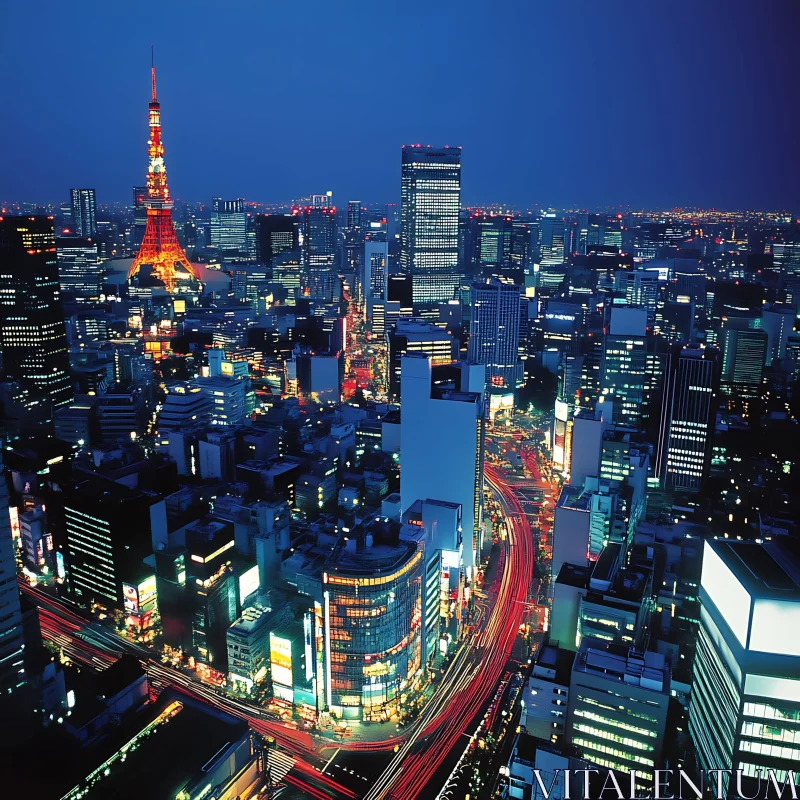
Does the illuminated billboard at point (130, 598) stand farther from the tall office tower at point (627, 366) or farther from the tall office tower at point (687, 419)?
the tall office tower at point (627, 366)

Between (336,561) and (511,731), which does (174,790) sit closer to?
(336,561)

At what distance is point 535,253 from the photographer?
3875cm

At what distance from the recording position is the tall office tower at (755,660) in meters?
5.25

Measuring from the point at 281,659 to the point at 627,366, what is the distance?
11.6 metres

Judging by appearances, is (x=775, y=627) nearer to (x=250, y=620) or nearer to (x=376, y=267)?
(x=250, y=620)

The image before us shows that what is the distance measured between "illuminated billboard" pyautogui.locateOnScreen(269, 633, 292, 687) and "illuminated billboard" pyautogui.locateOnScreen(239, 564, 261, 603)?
147 cm

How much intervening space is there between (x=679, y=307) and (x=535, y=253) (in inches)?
677

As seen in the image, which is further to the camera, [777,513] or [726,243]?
[726,243]

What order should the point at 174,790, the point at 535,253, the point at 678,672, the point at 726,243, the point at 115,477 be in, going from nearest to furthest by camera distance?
1. the point at 174,790
2. the point at 678,672
3. the point at 115,477
4. the point at 726,243
5. the point at 535,253

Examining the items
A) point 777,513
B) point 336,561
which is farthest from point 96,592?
point 777,513

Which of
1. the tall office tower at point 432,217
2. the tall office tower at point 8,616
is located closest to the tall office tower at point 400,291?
the tall office tower at point 432,217

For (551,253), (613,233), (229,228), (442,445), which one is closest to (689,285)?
(613,233)

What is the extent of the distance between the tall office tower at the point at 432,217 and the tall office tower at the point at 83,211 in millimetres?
16096

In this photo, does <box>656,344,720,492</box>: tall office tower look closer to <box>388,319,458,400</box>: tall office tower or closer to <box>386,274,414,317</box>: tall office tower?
<box>388,319,458,400</box>: tall office tower
